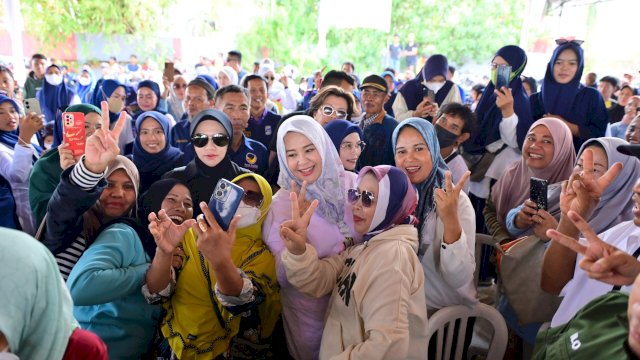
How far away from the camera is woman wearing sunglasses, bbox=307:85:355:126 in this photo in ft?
10.4

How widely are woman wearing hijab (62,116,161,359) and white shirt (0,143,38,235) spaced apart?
1.24 m

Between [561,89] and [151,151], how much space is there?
315cm

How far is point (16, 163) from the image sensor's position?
9.30ft

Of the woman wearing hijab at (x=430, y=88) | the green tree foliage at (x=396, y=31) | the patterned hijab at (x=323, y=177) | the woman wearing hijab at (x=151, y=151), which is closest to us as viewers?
the patterned hijab at (x=323, y=177)

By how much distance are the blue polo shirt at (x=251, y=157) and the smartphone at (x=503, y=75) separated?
1.84 m

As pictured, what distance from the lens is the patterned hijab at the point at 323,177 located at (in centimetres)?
200

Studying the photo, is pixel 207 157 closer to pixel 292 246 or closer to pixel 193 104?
pixel 292 246

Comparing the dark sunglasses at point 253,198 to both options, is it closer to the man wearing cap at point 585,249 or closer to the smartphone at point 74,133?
the smartphone at point 74,133

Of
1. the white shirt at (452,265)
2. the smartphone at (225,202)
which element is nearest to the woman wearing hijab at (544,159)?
the white shirt at (452,265)

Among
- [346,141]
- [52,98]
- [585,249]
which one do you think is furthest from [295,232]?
[52,98]

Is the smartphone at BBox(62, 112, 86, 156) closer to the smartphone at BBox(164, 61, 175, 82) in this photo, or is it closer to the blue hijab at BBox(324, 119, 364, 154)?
the blue hijab at BBox(324, 119, 364, 154)

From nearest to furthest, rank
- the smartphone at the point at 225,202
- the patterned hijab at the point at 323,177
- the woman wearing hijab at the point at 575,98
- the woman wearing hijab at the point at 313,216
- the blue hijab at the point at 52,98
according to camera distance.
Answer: the smartphone at the point at 225,202
the woman wearing hijab at the point at 313,216
the patterned hijab at the point at 323,177
the woman wearing hijab at the point at 575,98
the blue hijab at the point at 52,98

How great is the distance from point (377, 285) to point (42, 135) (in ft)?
15.9

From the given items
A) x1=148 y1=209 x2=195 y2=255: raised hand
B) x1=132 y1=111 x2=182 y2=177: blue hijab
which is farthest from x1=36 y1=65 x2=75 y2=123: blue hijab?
x1=148 y1=209 x2=195 y2=255: raised hand
